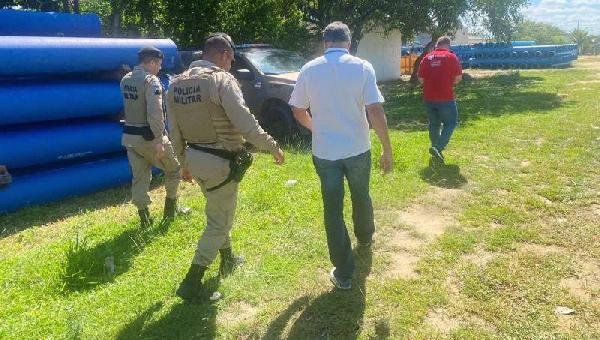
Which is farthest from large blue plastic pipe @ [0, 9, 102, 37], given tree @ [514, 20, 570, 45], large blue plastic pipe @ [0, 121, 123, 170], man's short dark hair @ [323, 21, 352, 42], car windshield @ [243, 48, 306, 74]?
tree @ [514, 20, 570, 45]

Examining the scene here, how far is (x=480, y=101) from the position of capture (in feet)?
44.9

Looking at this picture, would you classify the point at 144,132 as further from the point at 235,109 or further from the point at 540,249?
the point at 540,249

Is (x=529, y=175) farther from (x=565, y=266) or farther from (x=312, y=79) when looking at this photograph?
(x=312, y=79)

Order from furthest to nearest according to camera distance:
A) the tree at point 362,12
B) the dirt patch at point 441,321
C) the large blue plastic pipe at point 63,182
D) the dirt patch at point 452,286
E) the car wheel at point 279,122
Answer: the tree at point 362,12 → the car wheel at point 279,122 → the large blue plastic pipe at point 63,182 → the dirt patch at point 452,286 → the dirt patch at point 441,321

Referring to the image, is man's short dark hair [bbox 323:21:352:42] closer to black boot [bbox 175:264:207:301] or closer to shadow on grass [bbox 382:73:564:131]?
black boot [bbox 175:264:207:301]

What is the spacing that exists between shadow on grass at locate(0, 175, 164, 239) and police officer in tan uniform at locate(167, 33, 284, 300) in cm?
318

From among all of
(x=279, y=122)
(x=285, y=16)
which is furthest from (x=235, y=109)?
(x=285, y=16)

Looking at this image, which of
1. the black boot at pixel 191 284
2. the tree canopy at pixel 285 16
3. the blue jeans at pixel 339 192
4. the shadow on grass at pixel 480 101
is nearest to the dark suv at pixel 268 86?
the shadow on grass at pixel 480 101

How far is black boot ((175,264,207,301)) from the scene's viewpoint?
3.78 meters

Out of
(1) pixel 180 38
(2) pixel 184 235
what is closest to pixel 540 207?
(2) pixel 184 235

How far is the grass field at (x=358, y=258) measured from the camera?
3.50 metres

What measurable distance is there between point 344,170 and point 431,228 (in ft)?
5.82

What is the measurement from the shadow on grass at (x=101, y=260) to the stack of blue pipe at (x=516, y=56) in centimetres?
2270

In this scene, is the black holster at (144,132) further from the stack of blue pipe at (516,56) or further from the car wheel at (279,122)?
the stack of blue pipe at (516,56)
